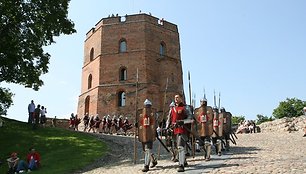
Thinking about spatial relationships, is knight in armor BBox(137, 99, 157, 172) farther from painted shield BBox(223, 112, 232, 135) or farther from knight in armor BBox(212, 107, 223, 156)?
painted shield BBox(223, 112, 232, 135)

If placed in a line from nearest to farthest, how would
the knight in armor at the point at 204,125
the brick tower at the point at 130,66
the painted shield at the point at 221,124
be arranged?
1. the knight in armor at the point at 204,125
2. the painted shield at the point at 221,124
3. the brick tower at the point at 130,66

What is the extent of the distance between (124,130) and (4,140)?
1107 cm

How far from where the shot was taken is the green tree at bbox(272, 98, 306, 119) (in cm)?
6856

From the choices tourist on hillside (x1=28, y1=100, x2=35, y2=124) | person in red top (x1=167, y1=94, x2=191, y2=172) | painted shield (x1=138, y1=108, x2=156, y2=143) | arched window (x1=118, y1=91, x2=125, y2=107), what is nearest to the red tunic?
person in red top (x1=167, y1=94, x2=191, y2=172)

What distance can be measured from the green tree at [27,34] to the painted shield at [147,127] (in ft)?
37.6

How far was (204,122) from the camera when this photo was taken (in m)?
13.2

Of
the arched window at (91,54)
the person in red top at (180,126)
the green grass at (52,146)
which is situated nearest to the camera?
the person in red top at (180,126)

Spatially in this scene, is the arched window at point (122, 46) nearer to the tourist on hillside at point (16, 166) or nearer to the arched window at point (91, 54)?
the arched window at point (91, 54)

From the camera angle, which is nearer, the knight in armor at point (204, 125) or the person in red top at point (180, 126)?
the person in red top at point (180, 126)

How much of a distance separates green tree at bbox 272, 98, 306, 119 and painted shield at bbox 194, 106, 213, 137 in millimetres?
59564

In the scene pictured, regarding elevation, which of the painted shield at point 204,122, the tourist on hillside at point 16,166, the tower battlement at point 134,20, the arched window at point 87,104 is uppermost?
the tower battlement at point 134,20

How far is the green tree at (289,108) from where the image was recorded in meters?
68.6

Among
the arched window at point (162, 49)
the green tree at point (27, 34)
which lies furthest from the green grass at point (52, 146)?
the arched window at point (162, 49)

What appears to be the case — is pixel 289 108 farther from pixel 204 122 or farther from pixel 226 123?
pixel 204 122
